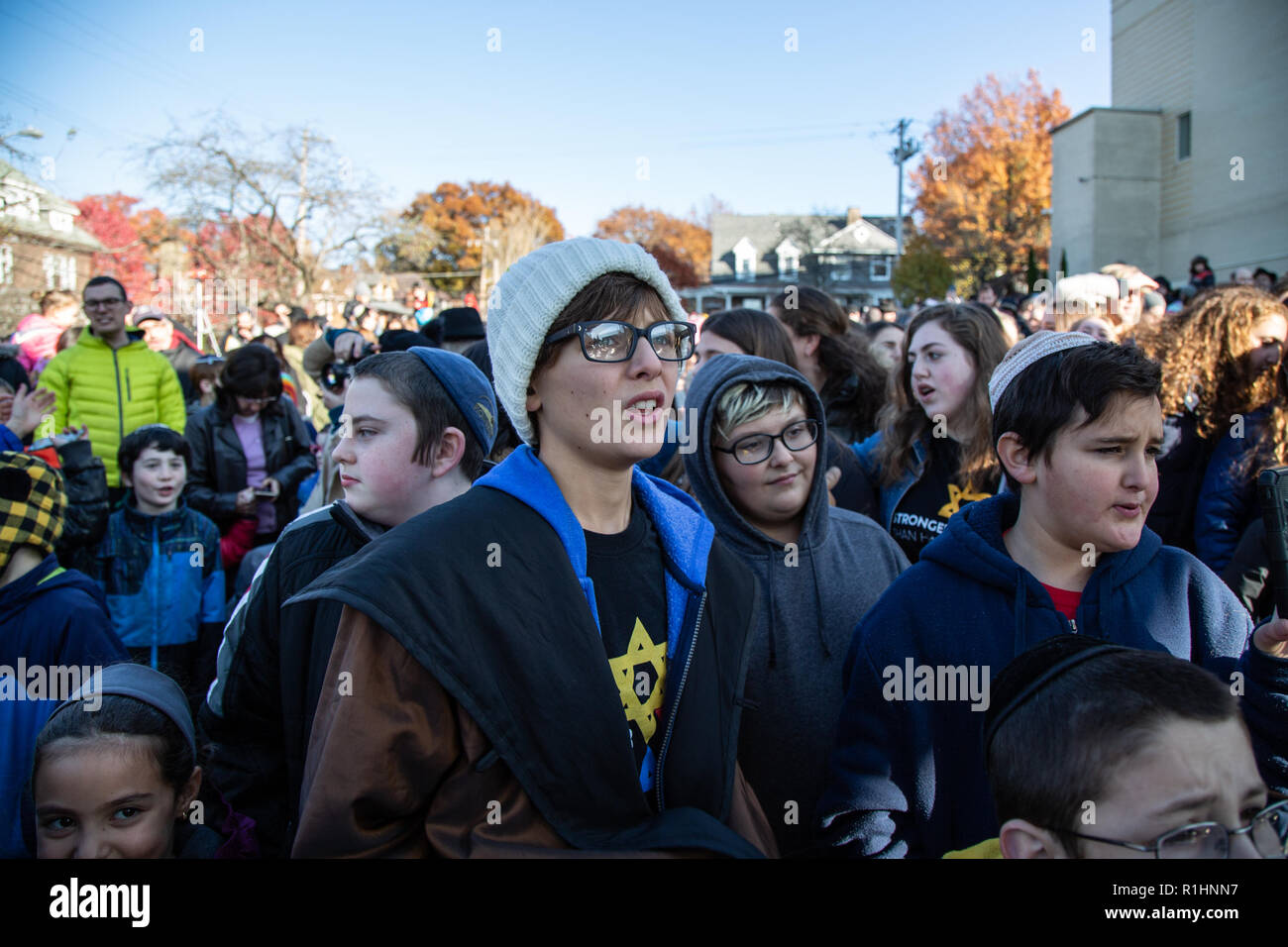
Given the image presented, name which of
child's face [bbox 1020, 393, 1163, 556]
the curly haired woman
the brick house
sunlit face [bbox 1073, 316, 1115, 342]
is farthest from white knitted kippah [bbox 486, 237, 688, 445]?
the brick house

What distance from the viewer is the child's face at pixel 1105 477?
6.78 ft

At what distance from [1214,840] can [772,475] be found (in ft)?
5.38

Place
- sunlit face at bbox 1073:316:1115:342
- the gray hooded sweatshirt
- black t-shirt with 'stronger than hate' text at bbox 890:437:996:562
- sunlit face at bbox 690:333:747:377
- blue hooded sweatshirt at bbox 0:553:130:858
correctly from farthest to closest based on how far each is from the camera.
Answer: sunlit face at bbox 1073:316:1115:342 < sunlit face at bbox 690:333:747:377 < black t-shirt with 'stronger than hate' text at bbox 890:437:996:562 < blue hooded sweatshirt at bbox 0:553:130:858 < the gray hooded sweatshirt

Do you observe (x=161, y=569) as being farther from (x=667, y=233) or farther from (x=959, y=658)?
(x=667, y=233)

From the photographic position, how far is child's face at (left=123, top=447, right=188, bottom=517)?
4535mm

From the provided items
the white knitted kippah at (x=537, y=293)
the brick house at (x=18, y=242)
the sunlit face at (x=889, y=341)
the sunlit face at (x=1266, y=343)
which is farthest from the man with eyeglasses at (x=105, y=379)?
the sunlit face at (x=1266, y=343)

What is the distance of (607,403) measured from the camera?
171 cm

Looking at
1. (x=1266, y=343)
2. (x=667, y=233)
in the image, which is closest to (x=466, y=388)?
(x=1266, y=343)

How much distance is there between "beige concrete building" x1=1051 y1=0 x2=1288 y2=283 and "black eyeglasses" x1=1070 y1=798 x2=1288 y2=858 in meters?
22.5

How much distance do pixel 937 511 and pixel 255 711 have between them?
2768 mm

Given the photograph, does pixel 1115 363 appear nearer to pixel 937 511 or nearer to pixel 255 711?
pixel 937 511

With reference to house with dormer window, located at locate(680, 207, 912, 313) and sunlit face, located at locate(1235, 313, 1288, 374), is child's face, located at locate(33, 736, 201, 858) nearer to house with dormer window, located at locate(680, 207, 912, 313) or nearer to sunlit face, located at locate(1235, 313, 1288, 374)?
sunlit face, located at locate(1235, 313, 1288, 374)

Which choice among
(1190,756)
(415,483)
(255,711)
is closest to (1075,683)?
(1190,756)
